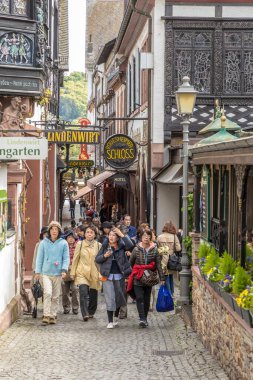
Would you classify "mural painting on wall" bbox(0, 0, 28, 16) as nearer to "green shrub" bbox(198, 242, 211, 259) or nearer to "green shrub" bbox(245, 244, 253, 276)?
"green shrub" bbox(198, 242, 211, 259)

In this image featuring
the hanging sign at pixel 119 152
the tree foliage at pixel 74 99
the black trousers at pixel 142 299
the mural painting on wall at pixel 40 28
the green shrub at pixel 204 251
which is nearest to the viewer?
the green shrub at pixel 204 251

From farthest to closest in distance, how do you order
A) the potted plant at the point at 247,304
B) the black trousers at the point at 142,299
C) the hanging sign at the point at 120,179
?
the hanging sign at the point at 120,179, the black trousers at the point at 142,299, the potted plant at the point at 247,304

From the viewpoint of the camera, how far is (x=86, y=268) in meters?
16.3

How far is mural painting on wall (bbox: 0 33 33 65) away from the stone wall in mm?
5247

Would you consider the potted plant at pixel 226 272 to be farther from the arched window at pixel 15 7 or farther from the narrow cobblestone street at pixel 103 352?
the arched window at pixel 15 7

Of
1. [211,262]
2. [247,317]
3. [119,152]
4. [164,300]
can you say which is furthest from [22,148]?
[119,152]

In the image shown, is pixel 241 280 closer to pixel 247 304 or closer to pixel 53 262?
pixel 247 304

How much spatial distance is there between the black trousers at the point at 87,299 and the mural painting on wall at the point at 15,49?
4.07 m

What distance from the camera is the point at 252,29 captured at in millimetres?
25969

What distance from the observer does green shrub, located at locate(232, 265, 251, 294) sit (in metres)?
9.65

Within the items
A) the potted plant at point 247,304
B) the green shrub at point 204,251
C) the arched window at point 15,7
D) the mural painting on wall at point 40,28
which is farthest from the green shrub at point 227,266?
the arched window at point 15,7

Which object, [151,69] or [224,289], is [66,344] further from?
[151,69]

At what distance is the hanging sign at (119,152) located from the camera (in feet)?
89.5

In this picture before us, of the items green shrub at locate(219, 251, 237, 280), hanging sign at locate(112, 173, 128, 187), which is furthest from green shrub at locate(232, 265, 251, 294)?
hanging sign at locate(112, 173, 128, 187)
